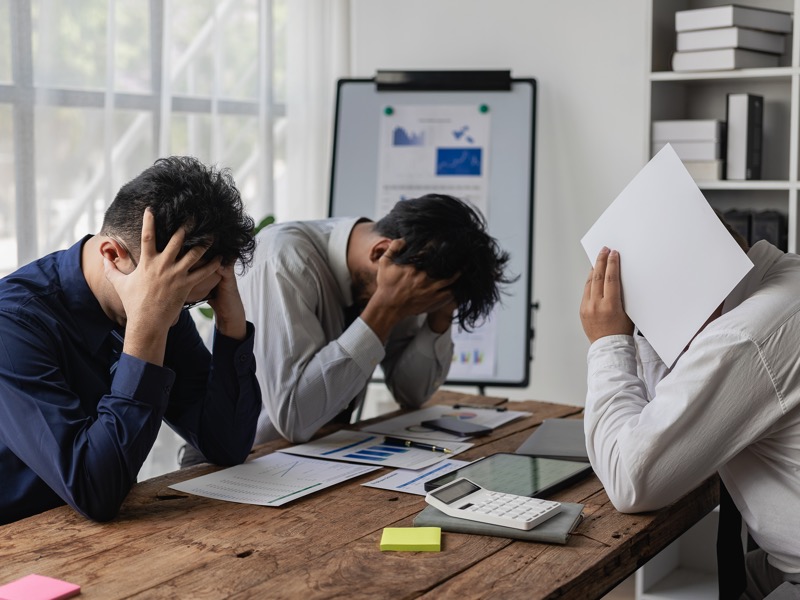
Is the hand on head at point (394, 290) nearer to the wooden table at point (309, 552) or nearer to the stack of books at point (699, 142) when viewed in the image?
the wooden table at point (309, 552)

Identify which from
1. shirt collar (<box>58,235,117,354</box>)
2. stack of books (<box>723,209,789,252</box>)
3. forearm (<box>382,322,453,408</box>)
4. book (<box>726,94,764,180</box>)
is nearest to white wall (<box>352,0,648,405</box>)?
book (<box>726,94,764,180</box>)

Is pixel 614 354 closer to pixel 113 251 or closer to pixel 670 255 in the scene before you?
pixel 670 255

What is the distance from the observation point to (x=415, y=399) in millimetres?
2299

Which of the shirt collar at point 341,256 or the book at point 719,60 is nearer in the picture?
the shirt collar at point 341,256

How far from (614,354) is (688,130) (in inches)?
64.5

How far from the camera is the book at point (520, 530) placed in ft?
4.39

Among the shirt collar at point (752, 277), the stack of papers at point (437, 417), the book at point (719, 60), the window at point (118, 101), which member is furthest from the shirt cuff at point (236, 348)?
the book at point (719, 60)

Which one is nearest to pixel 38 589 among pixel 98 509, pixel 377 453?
pixel 98 509

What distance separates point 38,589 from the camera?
115 centimetres

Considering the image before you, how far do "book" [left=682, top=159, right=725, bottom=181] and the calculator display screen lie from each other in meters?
1.80

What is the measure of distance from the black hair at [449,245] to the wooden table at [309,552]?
563 mm

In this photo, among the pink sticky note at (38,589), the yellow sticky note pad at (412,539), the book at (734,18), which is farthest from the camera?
the book at (734,18)

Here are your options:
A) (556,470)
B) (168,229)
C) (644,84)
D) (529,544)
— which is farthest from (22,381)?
(644,84)

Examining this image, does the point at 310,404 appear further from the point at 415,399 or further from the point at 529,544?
the point at 529,544
